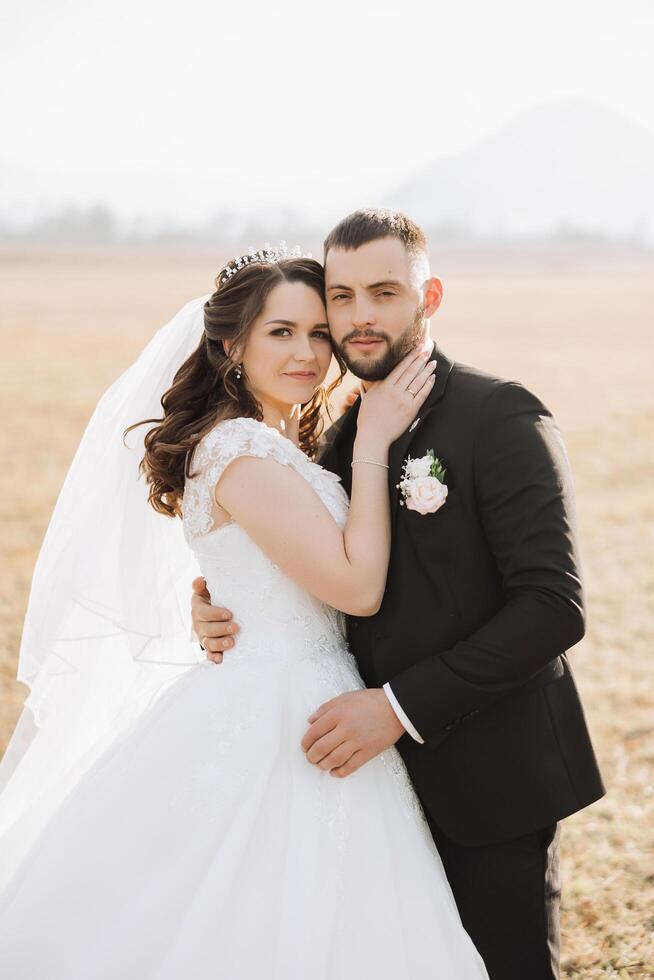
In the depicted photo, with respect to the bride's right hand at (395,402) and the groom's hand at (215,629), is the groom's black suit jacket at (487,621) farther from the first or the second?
the groom's hand at (215,629)

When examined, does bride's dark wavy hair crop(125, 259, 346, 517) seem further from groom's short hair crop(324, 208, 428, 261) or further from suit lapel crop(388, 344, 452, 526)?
suit lapel crop(388, 344, 452, 526)

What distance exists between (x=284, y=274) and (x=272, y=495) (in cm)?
86

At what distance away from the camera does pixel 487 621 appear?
287 centimetres

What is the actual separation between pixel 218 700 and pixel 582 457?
40.9 ft

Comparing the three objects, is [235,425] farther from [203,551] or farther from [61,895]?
[61,895]

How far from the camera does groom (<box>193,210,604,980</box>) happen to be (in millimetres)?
2727

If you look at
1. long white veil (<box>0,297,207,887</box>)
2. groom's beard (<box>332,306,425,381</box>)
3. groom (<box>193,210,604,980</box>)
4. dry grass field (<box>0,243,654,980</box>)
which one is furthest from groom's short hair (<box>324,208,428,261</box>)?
dry grass field (<box>0,243,654,980</box>)

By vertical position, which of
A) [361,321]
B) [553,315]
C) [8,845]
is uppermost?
[361,321]

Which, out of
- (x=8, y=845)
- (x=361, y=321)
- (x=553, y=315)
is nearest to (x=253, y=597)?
(x=361, y=321)

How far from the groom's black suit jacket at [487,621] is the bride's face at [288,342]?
55 cm

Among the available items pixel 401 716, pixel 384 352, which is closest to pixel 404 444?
pixel 384 352

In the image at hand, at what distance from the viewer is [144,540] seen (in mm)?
3551

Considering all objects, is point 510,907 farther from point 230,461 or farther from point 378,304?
point 378,304

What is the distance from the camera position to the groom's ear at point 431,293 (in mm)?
3186
